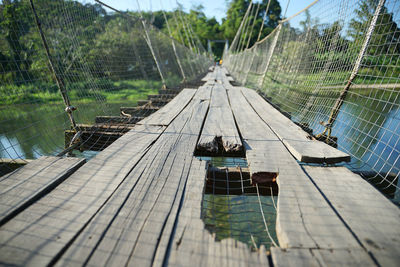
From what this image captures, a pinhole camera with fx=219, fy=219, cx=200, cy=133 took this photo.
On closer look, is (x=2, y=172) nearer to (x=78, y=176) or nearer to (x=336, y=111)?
(x=78, y=176)

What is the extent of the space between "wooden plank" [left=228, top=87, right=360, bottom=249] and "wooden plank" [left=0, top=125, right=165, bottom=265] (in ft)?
2.41

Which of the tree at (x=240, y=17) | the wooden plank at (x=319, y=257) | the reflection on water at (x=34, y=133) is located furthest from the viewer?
the tree at (x=240, y=17)

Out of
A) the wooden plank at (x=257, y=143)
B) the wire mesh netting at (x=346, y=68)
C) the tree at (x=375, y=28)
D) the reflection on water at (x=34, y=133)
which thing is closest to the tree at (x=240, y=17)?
the reflection on water at (x=34, y=133)

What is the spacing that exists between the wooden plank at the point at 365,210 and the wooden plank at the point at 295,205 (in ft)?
0.16

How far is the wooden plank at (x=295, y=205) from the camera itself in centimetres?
77

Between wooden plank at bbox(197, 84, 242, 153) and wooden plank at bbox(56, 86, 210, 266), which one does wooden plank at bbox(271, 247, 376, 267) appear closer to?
wooden plank at bbox(56, 86, 210, 266)

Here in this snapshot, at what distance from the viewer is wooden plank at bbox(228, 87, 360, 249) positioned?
0.77 m

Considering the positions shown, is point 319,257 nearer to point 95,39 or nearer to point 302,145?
point 302,145

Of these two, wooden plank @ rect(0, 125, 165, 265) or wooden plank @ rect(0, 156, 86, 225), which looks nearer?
wooden plank @ rect(0, 125, 165, 265)

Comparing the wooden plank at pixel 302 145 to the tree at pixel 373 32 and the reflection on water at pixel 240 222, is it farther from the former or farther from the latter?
the tree at pixel 373 32

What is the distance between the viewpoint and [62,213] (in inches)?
34.5

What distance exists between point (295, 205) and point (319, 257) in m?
0.26

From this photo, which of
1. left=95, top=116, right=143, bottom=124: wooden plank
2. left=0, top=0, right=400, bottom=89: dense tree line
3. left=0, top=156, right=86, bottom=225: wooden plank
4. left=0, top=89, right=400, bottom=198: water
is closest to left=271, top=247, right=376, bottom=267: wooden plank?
left=0, top=156, right=86, bottom=225: wooden plank

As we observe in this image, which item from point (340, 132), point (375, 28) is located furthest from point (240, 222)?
point (340, 132)
